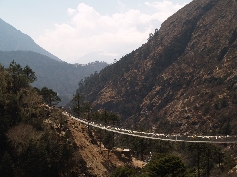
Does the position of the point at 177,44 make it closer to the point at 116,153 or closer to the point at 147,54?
the point at 147,54

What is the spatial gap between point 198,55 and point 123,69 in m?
46.1

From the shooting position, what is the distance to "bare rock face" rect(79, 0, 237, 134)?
92.2m

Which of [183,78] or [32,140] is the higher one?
[183,78]

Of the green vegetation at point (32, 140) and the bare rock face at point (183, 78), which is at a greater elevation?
the bare rock face at point (183, 78)

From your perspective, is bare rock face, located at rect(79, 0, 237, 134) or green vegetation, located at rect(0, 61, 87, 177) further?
bare rock face, located at rect(79, 0, 237, 134)

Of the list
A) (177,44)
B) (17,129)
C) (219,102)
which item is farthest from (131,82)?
(17,129)

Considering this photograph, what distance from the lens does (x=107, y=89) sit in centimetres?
15075

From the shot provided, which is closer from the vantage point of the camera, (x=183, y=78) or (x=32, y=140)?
(x=32, y=140)

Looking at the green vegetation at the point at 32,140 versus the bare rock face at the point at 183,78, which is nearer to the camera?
the green vegetation at the point at 32,140

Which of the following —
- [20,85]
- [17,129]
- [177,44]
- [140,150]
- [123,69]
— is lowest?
[140,150]

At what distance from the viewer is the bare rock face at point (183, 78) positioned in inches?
3629

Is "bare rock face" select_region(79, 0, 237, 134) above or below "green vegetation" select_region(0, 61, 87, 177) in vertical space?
above

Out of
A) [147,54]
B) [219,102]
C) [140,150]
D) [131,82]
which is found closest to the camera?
[140,150]

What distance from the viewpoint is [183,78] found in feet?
394
